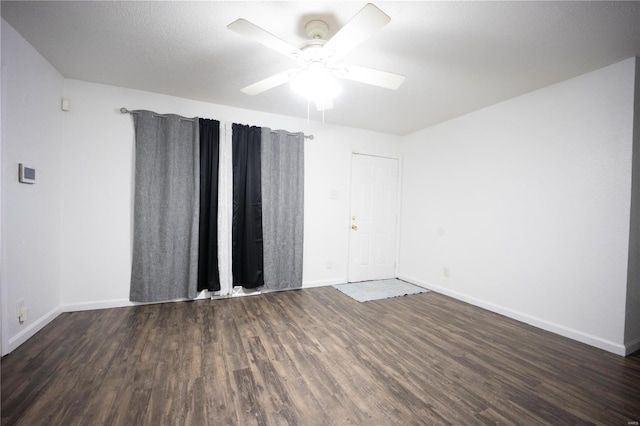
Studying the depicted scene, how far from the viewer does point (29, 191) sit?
2.22m

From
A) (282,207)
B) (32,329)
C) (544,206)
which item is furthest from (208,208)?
(544,206)

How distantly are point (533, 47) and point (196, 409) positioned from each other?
11.2 feet

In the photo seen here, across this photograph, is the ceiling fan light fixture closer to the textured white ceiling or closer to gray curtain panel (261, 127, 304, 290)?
the textured white ceiling

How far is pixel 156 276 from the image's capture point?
3059 mm

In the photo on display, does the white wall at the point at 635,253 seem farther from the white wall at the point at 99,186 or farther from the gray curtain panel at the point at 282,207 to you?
the white wall at the point at 99,186

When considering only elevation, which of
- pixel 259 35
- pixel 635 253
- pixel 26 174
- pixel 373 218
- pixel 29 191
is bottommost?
pixel 635 253

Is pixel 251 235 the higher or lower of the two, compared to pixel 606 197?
lower

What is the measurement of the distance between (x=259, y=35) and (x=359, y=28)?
57 cm

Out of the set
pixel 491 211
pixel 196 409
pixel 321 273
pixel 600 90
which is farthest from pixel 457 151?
pixel 196 409

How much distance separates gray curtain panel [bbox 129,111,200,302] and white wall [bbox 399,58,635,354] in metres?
3.38

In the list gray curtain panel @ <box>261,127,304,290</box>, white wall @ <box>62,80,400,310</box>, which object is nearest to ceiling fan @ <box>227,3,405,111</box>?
gray curtain panel @ <box>261,127,304,290</box>

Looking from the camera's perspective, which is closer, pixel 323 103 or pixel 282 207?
pixel 323 103

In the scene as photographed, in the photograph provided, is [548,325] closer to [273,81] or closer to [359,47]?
[359,47]

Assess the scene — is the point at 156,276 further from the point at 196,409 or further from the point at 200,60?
the point at 200,60
